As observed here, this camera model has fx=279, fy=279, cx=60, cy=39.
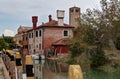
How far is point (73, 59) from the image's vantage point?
3048 centimetres

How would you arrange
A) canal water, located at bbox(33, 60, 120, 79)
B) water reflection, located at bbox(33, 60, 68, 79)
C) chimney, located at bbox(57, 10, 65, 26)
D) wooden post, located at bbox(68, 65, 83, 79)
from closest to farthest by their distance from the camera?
wooden post, located at bbox(68, 65, 83, 79)
water reflection, located at bbox(33, 60, 68, 79)
canal water, located at bbox(33, 60, 120, 79)
chimney, located at bbox(57, 10, 65, 26)

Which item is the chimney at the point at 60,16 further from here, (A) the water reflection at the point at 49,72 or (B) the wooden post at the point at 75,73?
(B) the wooden post at the point at 75,73

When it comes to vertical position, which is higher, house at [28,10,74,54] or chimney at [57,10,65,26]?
chimney at [57,10,65,26]

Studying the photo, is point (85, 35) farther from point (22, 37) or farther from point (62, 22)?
point (22, 37)

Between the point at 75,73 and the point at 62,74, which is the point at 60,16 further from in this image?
the point at 75,73

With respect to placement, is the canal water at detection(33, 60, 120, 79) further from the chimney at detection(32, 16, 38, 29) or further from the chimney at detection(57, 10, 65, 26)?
the chimney at detection(32, 16, 38, 29)

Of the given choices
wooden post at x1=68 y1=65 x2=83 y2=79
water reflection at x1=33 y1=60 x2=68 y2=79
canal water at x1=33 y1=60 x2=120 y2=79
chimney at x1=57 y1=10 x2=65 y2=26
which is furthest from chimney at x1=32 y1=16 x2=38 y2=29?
wooden post at x1=68 y1=65 x2=83 y2=79

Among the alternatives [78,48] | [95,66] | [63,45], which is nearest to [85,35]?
[78,48]

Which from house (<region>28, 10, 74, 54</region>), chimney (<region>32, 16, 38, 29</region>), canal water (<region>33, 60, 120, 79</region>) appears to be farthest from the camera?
chimney (<region>32, 16, 38, 29</region>)

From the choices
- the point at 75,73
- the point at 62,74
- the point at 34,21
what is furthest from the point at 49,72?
the point at 34,21

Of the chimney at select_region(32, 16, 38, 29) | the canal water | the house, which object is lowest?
the canal water

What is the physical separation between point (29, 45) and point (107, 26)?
22.9m

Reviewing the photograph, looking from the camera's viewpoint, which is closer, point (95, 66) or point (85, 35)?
point (95, 66)

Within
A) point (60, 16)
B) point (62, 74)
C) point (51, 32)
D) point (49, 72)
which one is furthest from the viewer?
point (51, 32)
